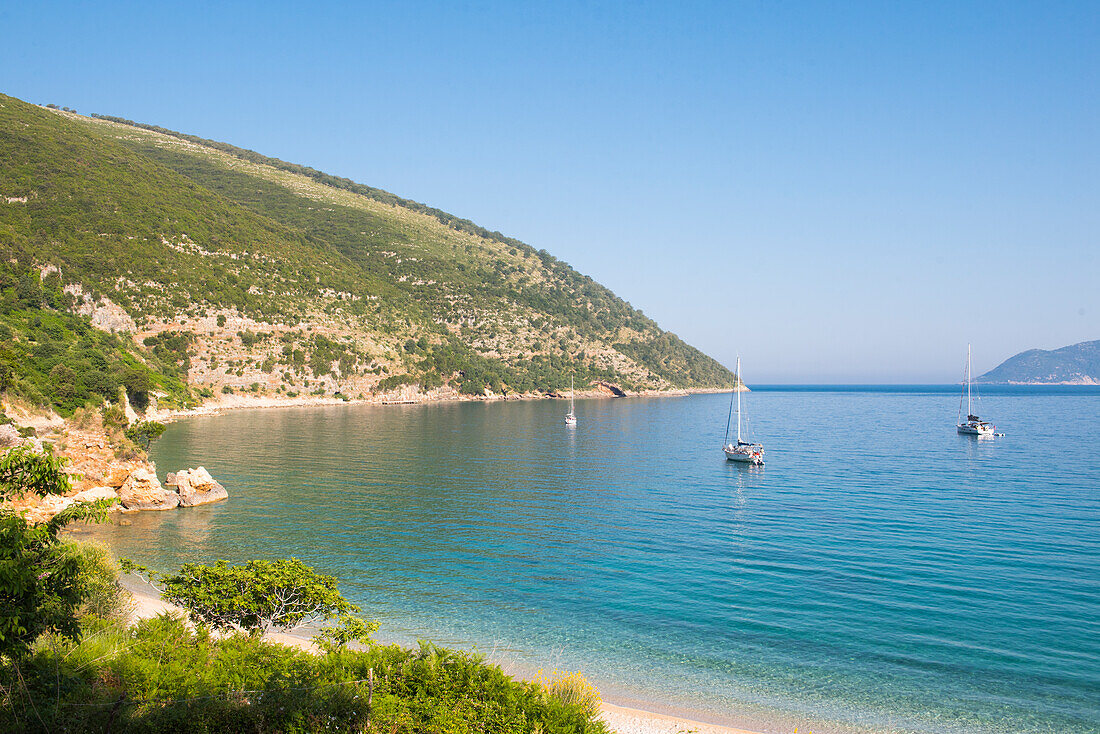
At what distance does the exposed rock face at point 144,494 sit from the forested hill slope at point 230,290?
9.08 metres

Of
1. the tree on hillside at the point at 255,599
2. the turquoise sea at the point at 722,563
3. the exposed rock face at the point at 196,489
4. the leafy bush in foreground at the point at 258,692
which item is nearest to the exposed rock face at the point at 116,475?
the exposed rock face at the point at 196,489

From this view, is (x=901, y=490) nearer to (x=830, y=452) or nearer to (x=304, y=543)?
(x=830, y=452)

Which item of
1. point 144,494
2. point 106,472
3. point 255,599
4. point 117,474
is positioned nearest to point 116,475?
point 117,474

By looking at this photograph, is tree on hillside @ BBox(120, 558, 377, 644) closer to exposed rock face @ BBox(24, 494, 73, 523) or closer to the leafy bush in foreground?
the leafy bush in foreground

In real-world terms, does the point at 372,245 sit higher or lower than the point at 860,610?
higher

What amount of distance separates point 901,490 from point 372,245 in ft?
511

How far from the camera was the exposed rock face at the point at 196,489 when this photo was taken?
114 feet

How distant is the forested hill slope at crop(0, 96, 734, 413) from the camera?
8691 cm

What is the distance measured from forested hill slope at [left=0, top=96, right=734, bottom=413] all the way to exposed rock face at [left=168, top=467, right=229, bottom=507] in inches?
416

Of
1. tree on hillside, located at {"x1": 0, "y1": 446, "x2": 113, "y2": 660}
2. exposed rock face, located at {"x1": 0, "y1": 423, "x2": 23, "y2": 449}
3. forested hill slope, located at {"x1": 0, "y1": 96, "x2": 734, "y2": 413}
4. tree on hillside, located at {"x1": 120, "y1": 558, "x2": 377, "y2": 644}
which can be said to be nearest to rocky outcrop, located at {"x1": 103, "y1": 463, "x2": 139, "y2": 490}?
exposed rock face, located at {"x1": 0, "y1": 423, "x2": 23, "y2": 449}

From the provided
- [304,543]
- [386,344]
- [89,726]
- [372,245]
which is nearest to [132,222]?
[386,344]

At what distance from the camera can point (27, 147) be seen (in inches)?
4055

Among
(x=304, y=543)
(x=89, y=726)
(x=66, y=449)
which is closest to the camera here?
(x=89, y=726)

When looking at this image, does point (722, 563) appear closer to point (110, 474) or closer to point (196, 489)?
point (196, 489)
